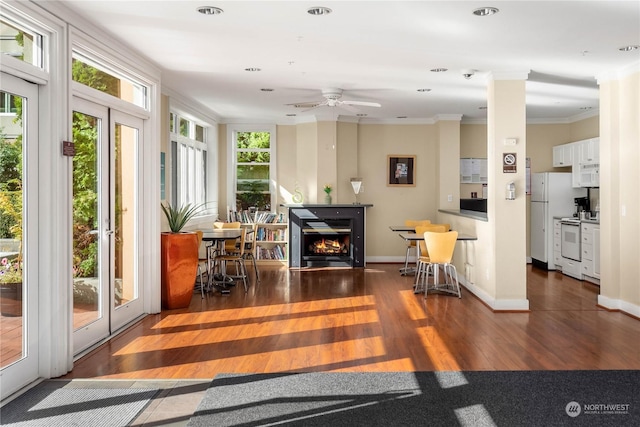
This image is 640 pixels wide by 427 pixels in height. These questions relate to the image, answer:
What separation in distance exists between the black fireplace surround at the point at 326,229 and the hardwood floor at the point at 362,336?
2343mm

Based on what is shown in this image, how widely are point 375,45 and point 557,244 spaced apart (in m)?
5.75

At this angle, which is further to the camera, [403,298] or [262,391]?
[403,298]

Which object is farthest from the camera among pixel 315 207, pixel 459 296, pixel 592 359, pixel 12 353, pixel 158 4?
pixel 315 207

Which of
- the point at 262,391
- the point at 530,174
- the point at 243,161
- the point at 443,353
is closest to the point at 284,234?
the point at 243,161

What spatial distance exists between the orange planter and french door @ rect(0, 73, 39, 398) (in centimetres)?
234

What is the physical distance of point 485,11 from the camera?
4.34 m

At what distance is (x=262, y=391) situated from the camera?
149 inches

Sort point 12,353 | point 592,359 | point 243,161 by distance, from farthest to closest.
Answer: point 243,161 < point 592,359 < point 12,353

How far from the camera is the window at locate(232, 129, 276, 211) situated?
10.6 meters

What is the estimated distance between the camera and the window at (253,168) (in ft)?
34.9

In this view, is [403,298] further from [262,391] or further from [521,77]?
[262,391]

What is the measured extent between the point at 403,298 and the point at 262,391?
12.0 ft

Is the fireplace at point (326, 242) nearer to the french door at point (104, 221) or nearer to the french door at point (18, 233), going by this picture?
the french door at point (104, 221)

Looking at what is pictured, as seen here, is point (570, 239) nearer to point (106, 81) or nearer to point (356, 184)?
point (356, 184)
